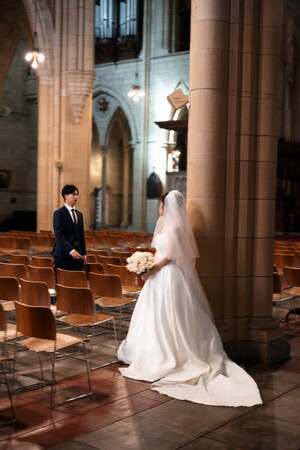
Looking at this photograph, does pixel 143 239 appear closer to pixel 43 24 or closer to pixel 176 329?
pixel 43 24

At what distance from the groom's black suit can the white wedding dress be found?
6.46 feet

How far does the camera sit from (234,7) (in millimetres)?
5465

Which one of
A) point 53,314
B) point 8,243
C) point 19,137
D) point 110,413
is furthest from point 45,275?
point 19,137

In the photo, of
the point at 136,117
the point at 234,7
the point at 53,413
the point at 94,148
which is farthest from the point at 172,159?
the point at 53,413

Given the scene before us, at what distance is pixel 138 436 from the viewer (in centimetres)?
352

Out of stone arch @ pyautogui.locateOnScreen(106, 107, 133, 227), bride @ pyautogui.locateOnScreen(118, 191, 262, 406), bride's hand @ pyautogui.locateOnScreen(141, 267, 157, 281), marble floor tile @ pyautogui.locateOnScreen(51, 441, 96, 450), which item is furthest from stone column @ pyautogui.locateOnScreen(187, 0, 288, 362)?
stone arch @ pyautogui.locateOnScreen(106, 107, 133, 227)

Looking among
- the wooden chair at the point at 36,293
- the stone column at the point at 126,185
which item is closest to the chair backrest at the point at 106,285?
the wooden chair at the point at 36,293

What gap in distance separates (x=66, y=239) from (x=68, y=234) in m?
0.07

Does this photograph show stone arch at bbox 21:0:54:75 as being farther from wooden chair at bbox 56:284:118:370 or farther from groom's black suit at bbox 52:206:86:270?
wooden chair at bbox 56:284:118:370

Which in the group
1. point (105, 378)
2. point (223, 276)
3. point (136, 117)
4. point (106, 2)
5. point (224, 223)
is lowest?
point (105, 378)

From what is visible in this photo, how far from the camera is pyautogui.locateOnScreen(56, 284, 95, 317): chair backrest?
5.00 metres

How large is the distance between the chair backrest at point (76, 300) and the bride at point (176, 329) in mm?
475

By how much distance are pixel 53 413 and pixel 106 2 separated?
2578 cm

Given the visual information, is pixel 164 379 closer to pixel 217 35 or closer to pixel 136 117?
pixel 217 35
